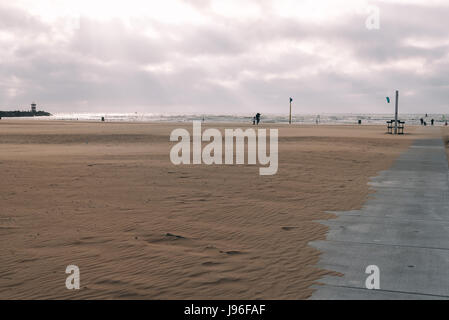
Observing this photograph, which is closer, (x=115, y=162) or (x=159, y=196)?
(x=159, y=196)

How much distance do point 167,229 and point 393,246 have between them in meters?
3.51

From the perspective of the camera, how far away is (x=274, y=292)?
4746mm

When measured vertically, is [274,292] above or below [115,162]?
below

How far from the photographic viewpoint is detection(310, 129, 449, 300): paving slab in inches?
187

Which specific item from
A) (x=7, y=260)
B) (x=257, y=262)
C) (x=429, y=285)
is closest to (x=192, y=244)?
(x=257, y=262)

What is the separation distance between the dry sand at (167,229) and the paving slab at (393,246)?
33cm

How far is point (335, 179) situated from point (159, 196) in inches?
217

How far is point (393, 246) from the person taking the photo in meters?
6.23

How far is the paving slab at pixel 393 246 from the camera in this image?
4.75 meters

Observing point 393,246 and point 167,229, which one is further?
point 167,229
